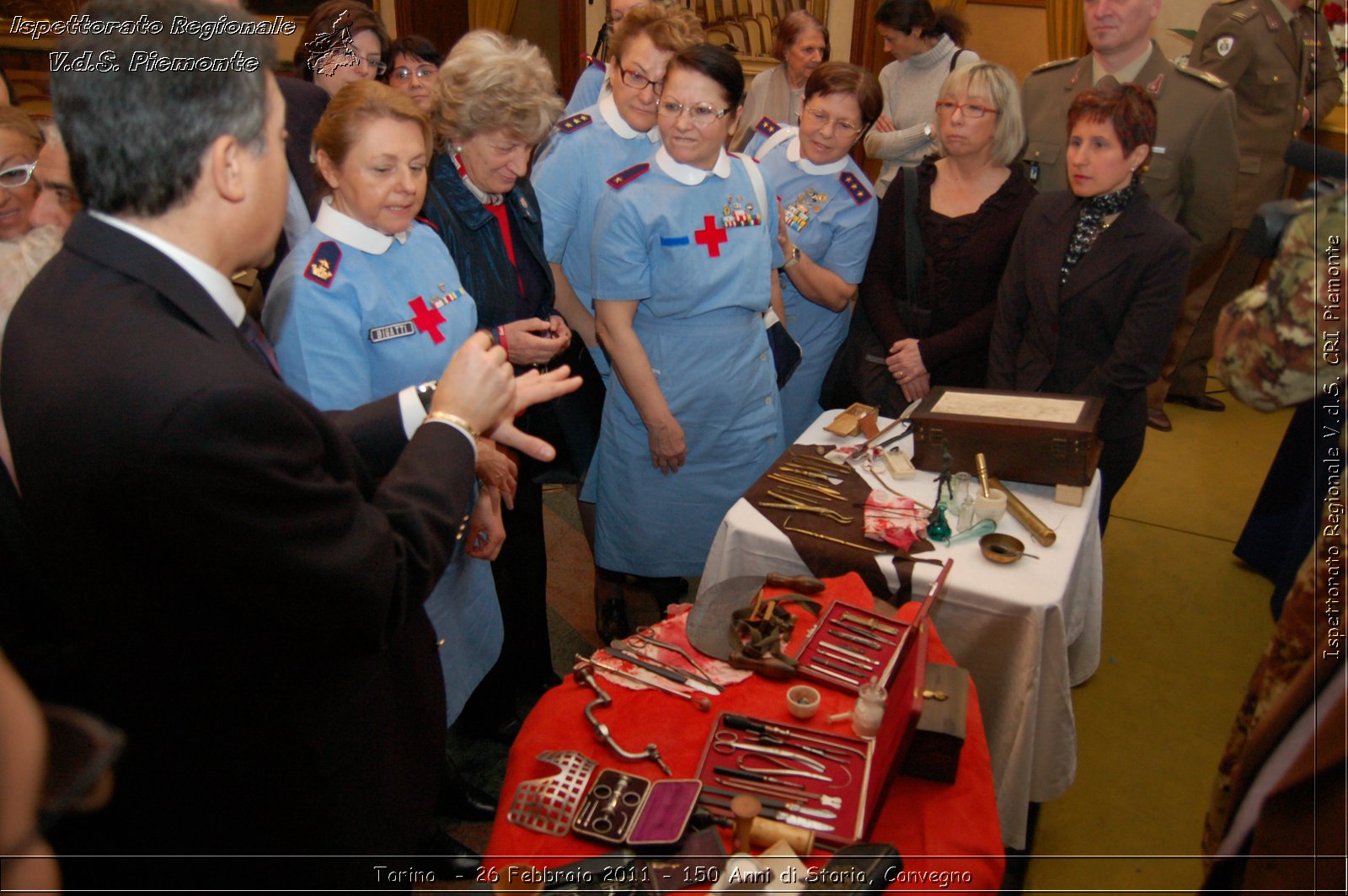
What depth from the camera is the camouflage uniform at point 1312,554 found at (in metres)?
0.98

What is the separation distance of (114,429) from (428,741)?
0.76 metres

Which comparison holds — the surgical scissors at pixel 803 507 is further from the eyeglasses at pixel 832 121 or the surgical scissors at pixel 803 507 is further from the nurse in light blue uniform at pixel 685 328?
the eyeglasses at pixel 832 121

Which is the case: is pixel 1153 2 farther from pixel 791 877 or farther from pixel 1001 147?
pixel 791 877

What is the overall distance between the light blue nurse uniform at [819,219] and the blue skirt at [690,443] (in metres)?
0.49

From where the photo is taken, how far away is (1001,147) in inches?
119

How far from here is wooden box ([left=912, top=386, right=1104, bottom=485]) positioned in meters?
2.30

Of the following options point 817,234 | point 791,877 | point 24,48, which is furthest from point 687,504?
point 24,48

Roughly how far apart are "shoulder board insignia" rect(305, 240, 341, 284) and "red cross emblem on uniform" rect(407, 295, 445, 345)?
0.18m

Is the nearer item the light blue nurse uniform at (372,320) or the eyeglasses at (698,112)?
the light blue nurse uniform at (372,320)

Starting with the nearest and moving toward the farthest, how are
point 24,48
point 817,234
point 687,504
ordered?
point 687,504, point 817,234, point 24,48

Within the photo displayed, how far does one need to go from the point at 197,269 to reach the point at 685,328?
173 centimetres

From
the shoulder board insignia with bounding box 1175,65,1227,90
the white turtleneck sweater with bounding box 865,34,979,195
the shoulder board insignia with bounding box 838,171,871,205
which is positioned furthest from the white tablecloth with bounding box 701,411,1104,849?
the white turtleneck sweater with bounding box 865,34,979,195

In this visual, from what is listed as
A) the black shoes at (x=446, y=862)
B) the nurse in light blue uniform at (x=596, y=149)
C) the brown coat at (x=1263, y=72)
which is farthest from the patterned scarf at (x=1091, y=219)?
the brown coat at (x=1263, y=72)

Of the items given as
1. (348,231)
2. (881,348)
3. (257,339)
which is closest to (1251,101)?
(881,348)
